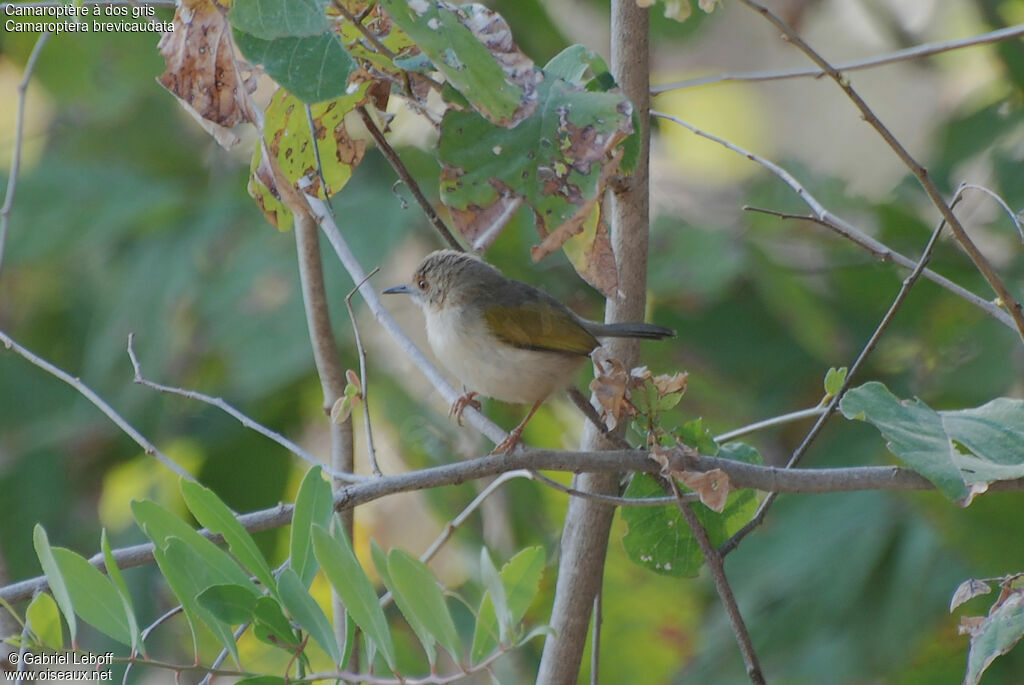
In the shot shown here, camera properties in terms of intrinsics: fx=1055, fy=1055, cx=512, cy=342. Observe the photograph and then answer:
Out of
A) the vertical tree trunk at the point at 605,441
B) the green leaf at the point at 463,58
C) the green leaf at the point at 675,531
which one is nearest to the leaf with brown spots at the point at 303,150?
Result: the green leaf at the point at 463,58

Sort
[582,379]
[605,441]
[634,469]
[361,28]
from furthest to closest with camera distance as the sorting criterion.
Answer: [582,379] < [605,441] < [634,469] < [361,28]

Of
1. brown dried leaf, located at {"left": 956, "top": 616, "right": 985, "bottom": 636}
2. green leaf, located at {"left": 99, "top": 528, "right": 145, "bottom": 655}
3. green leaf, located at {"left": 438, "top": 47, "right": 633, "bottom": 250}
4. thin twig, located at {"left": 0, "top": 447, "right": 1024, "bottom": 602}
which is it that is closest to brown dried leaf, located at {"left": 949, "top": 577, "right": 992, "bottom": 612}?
brown dried leaf, located at {"left": 956, "top": 616, "right": 985, "bottom": 636}

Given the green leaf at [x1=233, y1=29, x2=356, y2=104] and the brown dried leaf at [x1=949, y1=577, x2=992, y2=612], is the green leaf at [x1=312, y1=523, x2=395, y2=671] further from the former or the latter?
the brown dried leaf at [x1=949, y1=577, x2=992, y2=612]

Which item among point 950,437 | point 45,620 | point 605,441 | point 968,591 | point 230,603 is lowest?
point 45,620

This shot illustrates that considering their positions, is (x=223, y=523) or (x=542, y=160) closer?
(x=223, y=523)

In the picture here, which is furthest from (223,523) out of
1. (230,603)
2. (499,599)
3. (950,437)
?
(950,437)

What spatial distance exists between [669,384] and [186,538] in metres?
1.00

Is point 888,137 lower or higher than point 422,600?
higher

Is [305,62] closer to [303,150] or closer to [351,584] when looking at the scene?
[303,150]

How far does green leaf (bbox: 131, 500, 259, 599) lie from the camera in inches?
65.7

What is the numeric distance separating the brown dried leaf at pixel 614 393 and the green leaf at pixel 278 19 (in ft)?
2.94

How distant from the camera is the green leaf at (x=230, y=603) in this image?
1.57 m

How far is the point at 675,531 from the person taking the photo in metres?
2.55

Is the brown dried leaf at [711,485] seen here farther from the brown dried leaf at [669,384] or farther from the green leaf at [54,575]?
the green leaf at [54,575]
